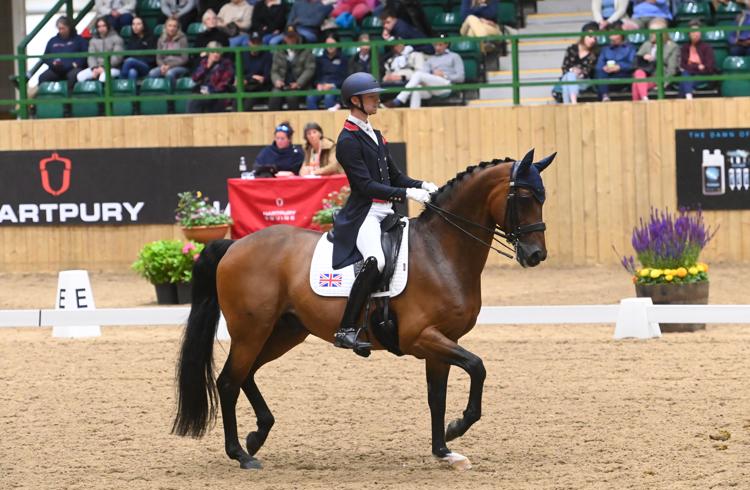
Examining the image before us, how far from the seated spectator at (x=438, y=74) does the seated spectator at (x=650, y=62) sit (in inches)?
86.4

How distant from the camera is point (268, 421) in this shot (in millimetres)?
7273

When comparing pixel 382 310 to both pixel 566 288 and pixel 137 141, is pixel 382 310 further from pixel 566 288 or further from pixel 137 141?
pixel 137 141

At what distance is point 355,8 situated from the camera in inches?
711

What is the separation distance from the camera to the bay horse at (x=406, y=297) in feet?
22.3

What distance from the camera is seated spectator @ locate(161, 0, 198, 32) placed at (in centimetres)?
1881

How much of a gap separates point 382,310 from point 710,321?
449 cm

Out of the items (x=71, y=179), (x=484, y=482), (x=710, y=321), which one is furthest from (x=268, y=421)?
(x=71, y=179)

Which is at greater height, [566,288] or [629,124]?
[629,124]

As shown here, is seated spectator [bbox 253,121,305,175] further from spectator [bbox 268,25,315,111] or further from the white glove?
the white glove

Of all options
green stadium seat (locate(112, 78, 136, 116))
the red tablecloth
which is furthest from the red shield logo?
the red tablecloth

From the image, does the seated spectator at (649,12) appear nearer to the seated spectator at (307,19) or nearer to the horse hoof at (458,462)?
the seated spectator at (307,19)

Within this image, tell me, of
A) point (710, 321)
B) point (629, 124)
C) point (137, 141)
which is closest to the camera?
point (710, 321)

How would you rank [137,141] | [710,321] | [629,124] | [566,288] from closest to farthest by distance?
[710,321]
[566,288]
[629,124]
[137,141]

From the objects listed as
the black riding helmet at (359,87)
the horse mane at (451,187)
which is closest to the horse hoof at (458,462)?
the horse mane at (451,187)
